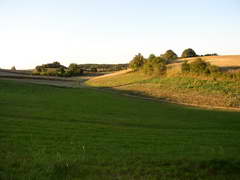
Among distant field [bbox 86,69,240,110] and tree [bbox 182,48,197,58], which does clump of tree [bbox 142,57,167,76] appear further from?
tree [bbox 182,48,197,58]

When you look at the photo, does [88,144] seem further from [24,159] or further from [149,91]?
[149,91]

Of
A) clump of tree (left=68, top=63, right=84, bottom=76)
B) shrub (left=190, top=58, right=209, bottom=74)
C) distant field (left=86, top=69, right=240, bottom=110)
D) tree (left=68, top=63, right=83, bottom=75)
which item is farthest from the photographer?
tree (left=68, top=63, right=83, bottom=75)

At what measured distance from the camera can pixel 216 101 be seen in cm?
3806

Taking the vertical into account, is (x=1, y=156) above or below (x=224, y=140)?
above

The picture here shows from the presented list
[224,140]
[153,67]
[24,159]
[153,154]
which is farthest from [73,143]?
[153,67]

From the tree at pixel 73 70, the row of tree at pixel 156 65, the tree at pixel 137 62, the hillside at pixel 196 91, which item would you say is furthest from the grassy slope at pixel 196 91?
the tree at pixel 73 70

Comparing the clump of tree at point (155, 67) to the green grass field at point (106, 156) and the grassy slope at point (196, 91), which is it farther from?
the green grass field at point (106, 156)

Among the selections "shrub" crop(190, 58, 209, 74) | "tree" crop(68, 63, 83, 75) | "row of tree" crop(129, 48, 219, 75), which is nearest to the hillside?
"shrub" crop(190, 58, 209, 74)

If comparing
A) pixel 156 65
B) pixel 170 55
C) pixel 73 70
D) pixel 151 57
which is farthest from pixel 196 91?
pixel 170 55

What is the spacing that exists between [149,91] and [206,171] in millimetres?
42943

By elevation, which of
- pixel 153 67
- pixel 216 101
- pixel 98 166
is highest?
pixel 153 67

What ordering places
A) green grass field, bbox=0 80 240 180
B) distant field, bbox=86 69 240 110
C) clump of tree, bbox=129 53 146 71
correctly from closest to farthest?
green grass field, bbox=0 80 240 180, distant field, bbox=86 69 240 110, clump of tree, bbox=129 53 146 71

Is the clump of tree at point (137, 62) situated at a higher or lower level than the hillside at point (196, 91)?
higher

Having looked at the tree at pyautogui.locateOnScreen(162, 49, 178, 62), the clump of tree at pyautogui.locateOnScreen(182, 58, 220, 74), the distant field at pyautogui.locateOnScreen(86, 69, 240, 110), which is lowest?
the distant field at pyautogui.locateOnScreen(86, 69, 240, 110)
